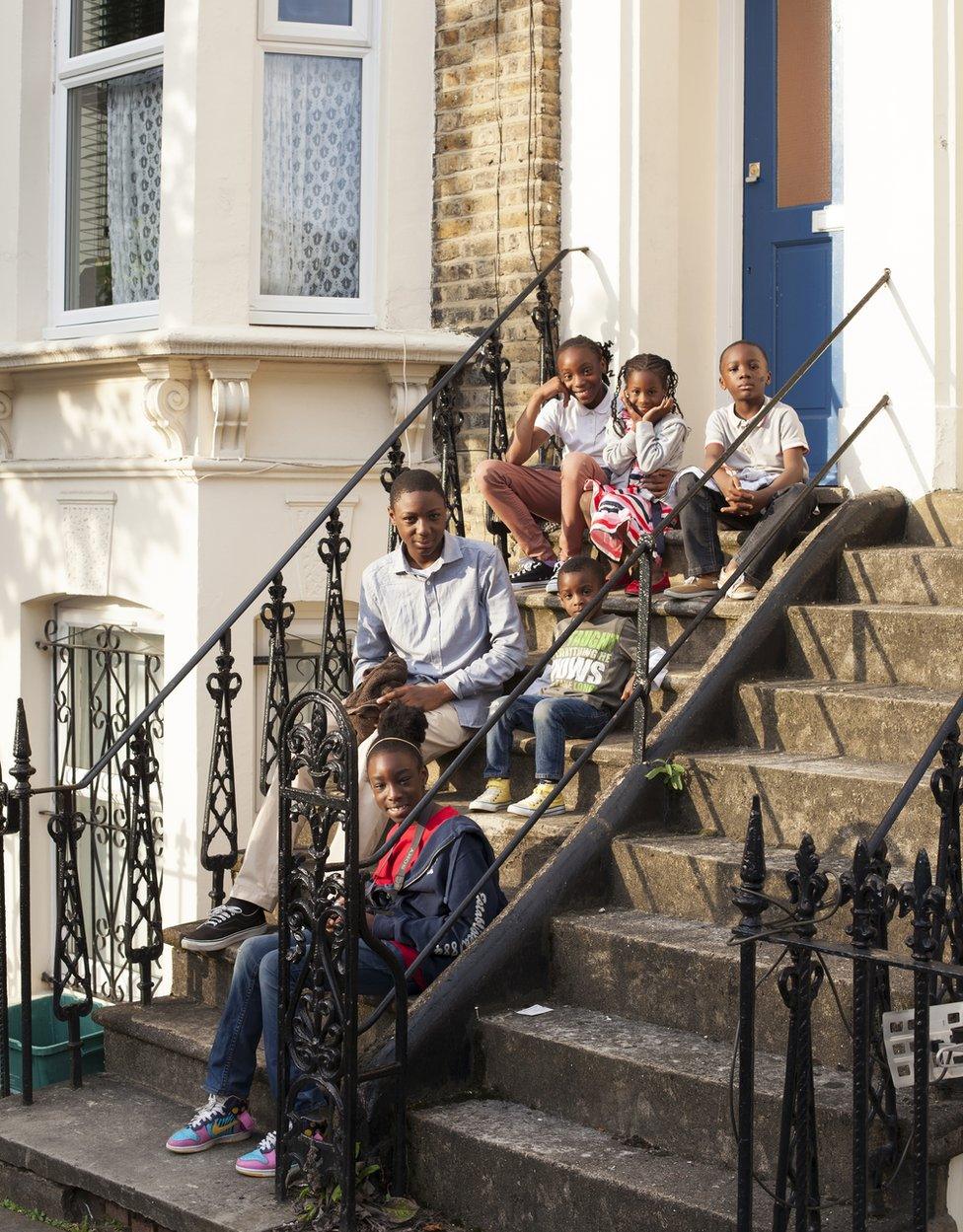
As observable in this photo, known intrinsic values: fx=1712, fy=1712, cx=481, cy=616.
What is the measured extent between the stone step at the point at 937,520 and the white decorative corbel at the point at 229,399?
2948 mm

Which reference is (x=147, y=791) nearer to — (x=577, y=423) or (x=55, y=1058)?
(x=55, y=1058)

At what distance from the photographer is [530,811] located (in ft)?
18.8

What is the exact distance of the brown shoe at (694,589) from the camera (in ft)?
21.2

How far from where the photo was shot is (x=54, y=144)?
8719 mm

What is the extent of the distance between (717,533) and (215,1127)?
9.55 feet

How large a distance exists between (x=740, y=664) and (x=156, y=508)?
3.18 m

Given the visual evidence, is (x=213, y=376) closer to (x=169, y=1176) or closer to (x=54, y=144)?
(x=54, y=144)

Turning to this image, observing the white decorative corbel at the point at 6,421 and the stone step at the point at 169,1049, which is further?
the white decorative corbel at the point at 6,421

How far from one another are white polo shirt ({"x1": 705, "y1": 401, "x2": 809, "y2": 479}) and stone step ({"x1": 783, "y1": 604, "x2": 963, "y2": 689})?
83cm

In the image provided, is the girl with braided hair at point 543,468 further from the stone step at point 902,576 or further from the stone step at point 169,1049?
the stone step at point 169,1049

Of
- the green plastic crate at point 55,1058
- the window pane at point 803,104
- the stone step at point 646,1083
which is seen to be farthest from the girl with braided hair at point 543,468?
the stone step at point 646,1083

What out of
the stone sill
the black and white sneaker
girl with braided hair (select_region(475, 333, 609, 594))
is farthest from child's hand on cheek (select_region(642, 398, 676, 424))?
the black and white sneaker

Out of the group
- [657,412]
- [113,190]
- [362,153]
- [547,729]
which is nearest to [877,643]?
[547,729]

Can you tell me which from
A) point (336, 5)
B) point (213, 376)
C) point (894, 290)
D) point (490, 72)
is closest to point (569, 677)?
point (894, 290)
